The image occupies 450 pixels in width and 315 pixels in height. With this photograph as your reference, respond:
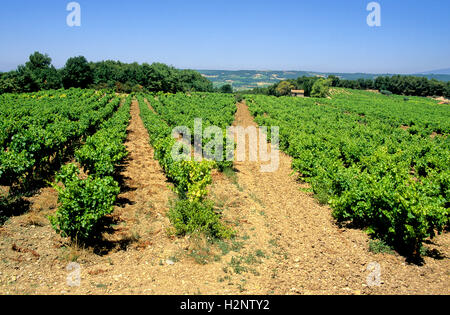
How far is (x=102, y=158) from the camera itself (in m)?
10.8

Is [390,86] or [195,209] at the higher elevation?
[390,86]

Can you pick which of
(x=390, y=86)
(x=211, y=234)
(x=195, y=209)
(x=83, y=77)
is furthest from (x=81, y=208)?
(x=390, y=86)

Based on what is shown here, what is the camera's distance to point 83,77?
73688 mm

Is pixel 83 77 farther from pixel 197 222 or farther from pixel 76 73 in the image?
pixel 197 222

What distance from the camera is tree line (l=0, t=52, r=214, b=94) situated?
206 ft

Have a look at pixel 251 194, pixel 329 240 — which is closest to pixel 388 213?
pixel 329 240

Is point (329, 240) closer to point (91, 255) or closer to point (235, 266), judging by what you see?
point (235, 266)

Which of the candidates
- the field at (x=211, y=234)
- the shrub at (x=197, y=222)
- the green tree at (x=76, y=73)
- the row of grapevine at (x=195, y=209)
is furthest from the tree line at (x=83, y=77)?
the shrub at (x=197, y=222)

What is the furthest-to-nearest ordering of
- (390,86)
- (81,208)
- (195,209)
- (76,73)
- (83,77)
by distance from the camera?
(390,86) < (83,77) < (76,73) < (195,209) < (81,208)

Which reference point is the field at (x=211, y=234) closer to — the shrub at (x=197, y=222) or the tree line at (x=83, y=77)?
the shrub at (x=197, y=222)

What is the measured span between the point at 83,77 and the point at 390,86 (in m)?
123

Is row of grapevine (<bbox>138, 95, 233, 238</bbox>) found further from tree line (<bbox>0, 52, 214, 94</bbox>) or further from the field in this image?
tree line (<bbox>0, 52, 214, 94</bbox>)
